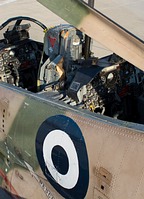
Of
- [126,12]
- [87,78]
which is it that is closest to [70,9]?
[87,78]

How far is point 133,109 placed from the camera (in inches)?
221

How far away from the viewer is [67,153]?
3.71 m

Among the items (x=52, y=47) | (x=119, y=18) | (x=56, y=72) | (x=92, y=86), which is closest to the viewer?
(x=92, y=86)

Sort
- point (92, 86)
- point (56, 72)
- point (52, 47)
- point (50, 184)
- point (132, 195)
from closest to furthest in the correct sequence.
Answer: point (132, 195), point (50, 184), point (92, 86), point (56, 72), point (52, 47)

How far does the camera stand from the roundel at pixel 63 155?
3562 millimetres

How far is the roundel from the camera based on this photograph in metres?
3.56

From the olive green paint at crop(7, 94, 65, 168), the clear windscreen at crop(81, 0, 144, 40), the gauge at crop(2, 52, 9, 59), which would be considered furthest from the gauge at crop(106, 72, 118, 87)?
the clear windscreen at crop(81, 0, 144, 40)

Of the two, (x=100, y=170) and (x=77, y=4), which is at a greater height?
(x=77, y=4)

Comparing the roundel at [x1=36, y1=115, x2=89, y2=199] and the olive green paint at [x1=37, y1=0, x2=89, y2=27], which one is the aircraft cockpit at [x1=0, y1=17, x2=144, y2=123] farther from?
the olive green paint at [x1=37, y1=0, x2=89, y2=27]

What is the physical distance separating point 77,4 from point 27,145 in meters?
1.87

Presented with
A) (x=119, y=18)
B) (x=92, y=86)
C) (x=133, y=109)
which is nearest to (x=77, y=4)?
(x=92, y=86)

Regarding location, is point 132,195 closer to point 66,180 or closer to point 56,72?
point 66,180

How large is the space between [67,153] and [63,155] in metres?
0.08

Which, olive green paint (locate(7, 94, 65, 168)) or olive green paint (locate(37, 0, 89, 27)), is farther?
olive green paint (locate(7, 94, 65, 168))
